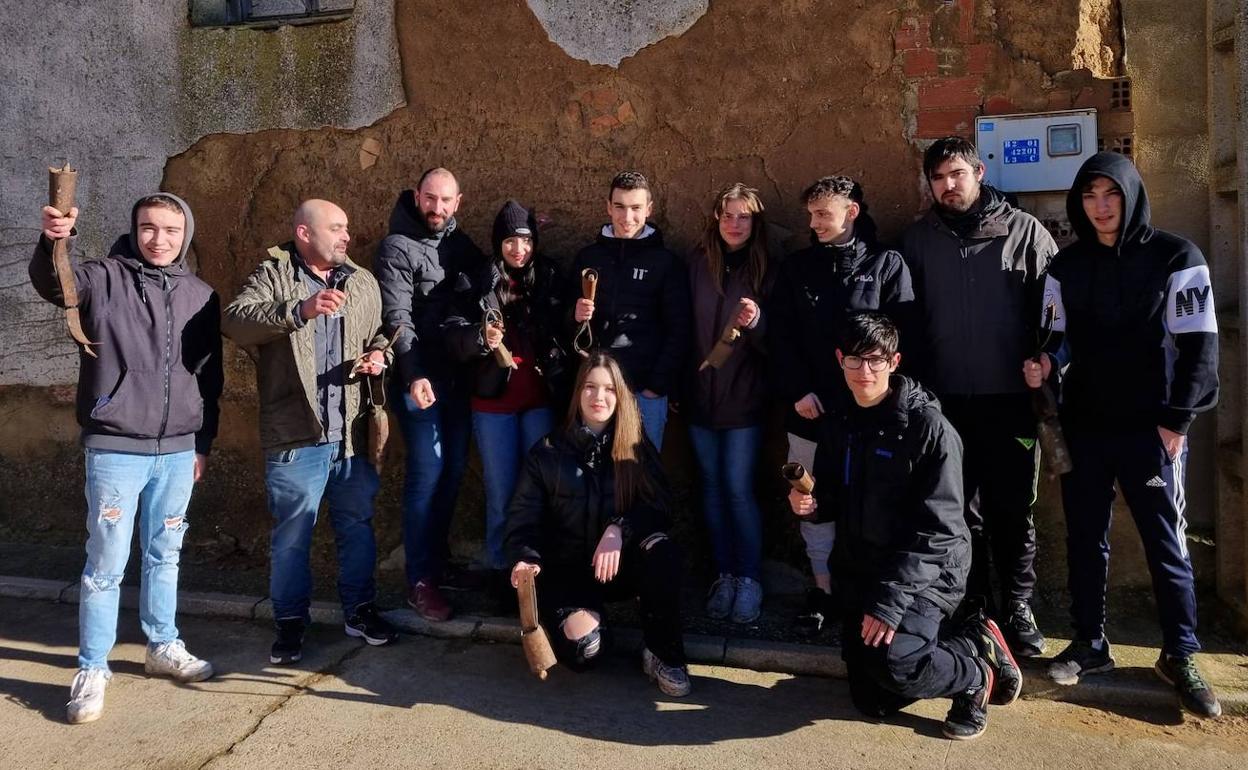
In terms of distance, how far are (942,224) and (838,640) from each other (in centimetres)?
170

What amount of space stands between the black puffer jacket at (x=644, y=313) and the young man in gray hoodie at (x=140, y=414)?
1582 millimetres

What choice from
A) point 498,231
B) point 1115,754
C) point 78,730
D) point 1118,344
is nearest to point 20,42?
point 498,231

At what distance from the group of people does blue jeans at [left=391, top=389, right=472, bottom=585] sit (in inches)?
0.6

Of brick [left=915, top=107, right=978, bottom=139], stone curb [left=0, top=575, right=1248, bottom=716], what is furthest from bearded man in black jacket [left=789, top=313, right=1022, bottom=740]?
brick [left=915, top=107, right=978, bottom=139]

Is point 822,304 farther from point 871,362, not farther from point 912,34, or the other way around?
point 912,34

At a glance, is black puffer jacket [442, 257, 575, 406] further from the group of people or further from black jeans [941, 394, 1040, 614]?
black jeans [941, 394, 1040, 614]

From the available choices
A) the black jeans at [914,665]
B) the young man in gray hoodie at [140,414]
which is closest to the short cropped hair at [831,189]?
the black jeans at [914,665]

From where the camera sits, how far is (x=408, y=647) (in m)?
4.27

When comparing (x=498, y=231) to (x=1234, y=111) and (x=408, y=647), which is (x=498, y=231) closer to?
(x=408, y=647)

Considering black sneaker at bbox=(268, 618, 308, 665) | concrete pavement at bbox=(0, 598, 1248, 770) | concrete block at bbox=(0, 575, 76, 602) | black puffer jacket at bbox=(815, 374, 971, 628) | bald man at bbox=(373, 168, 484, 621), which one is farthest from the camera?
concrete block at bbox=(0, 575, 76, 602)

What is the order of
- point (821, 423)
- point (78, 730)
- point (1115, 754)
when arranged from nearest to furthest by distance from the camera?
point (1115, 754) → point (78, 730) → point (821, 423)

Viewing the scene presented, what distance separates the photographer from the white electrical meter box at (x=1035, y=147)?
4293mm

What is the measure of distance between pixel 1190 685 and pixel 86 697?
3.88m

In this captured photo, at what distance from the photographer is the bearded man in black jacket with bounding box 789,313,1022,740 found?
3.41 meters
